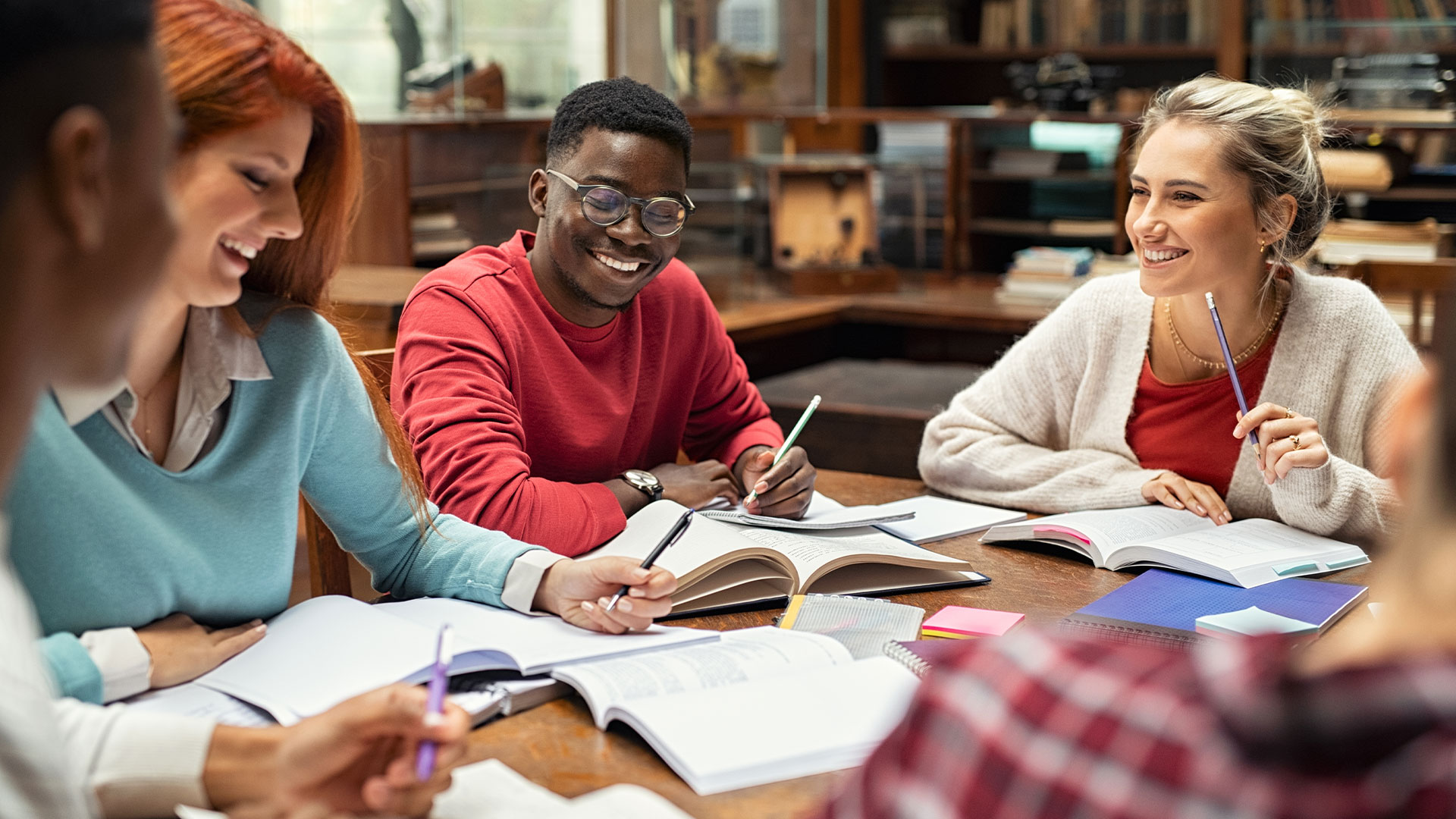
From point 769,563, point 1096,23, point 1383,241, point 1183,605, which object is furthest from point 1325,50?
point 769,563

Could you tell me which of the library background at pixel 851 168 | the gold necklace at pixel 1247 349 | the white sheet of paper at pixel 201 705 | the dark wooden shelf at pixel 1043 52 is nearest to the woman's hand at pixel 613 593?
the white sheet of paper at pixel 201 705

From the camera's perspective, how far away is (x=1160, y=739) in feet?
2.02

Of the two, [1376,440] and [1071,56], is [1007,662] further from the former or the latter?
[1071,56]

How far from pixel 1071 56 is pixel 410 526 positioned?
14.4 ft

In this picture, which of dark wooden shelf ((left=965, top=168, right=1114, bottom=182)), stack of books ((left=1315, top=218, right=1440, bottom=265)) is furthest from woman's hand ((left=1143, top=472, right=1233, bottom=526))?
dark wooden shelf ((left=965, top=168, right=1114, bottom=182))

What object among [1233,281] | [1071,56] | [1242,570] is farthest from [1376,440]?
[1071,56]

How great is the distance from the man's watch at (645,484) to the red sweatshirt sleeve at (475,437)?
9 cm

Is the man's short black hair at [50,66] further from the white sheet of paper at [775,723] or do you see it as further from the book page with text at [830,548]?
the book page with text at [830,548]

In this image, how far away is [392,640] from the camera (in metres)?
1.27

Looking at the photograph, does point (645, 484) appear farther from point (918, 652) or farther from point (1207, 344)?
point (1207, 344)

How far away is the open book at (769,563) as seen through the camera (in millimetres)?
1521

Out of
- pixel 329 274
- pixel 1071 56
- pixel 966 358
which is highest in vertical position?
pixel 1071 56

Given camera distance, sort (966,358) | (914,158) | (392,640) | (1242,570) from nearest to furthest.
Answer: (392,640) → (1242,570) → (966,358) → (914,158)

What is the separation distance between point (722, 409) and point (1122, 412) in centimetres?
64
